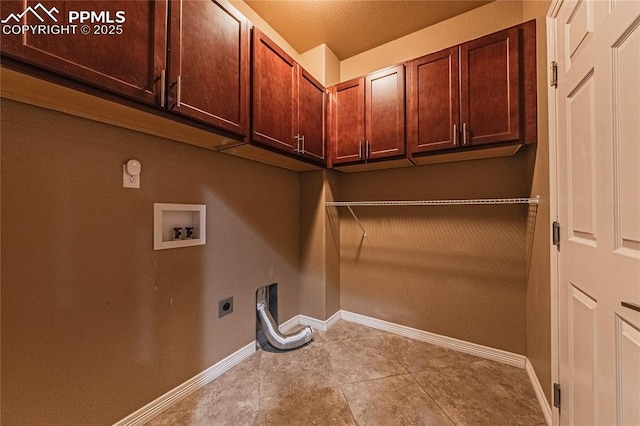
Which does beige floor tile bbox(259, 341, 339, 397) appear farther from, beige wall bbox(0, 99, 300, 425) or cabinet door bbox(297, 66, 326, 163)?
cabinet door bbox(297, 66, 326, 163)

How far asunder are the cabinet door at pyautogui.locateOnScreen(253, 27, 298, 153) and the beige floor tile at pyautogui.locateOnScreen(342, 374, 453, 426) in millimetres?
1735

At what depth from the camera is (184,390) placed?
146 centimetres

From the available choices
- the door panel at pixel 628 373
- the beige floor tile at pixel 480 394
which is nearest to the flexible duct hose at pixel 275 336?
the beige floor tile at pixel 480 394

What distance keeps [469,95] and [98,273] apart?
2.44 m

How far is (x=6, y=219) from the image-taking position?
0.93 meters

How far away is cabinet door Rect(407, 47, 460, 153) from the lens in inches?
65.2

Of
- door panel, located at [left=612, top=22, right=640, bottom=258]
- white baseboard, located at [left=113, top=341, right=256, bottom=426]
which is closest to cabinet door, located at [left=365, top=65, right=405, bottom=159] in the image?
door panel, located at [left=612, top=22, right=640, bottom=258]

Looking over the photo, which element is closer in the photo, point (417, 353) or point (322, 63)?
point (417, 353)

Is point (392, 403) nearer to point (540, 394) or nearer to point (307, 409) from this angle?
point (307, 409)

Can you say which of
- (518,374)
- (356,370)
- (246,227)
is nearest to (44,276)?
(246,227)

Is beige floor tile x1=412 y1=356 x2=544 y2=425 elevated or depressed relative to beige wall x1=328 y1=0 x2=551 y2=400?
depressed

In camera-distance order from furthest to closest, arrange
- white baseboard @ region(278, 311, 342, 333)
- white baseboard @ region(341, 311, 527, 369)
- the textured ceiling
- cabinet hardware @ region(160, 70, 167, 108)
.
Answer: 1. white baseboard @ region(278, 311, 342, 333)
2. the textured ceiling
3. white baseboard @ region(341, 311, 527, 369)
4. cabinet hardware @ region(160, 70, 167, 108)

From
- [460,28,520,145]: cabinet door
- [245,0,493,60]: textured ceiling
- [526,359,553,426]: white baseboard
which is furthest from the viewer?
[245,0,493,60]: textured ceiling

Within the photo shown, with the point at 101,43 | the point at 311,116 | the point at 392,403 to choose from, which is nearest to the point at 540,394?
the point at 392,403
